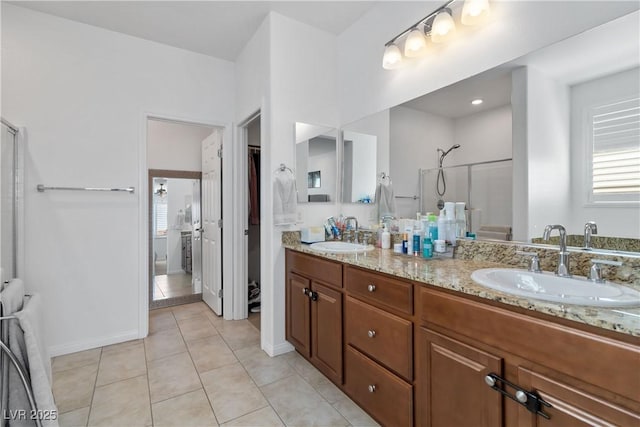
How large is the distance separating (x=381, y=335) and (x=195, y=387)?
1283 mm

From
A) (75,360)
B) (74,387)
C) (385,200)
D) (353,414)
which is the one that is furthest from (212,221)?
(353,414)

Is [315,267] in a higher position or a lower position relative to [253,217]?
lower

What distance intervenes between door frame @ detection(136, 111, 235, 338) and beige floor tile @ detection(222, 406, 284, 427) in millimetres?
1484

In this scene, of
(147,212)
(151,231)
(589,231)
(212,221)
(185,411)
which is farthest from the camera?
(151,231)

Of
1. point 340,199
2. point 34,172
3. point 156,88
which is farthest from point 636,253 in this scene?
point 34,172

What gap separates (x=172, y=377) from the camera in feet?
6.57

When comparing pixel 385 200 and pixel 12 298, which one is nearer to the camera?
pixel 12 298

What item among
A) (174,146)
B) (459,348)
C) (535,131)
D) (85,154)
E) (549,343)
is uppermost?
(174,146)

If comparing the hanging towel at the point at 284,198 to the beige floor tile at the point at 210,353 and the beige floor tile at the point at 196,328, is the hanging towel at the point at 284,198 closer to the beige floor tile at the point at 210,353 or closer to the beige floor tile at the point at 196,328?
the beige floor tile at the point at 210,353

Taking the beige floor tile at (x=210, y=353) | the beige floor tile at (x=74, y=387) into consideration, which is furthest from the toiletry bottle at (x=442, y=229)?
the beige floor tile at (x=74, y=387)

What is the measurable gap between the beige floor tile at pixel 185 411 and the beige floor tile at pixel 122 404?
0.06m

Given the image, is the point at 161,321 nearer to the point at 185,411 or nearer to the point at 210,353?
the point at 210,353

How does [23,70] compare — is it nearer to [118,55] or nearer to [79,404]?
[118,55]

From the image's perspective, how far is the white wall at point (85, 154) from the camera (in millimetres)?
2246
